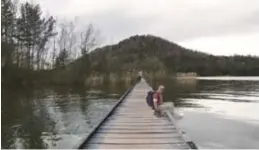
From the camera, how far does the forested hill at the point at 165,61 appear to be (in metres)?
72.5

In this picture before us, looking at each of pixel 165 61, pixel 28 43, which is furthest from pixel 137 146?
pixel 165 61

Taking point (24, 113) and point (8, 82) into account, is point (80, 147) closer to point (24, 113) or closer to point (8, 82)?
point (24, 113)

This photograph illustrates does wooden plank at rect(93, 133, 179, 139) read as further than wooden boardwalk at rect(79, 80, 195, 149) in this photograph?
Yes

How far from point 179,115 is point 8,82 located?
2523cm

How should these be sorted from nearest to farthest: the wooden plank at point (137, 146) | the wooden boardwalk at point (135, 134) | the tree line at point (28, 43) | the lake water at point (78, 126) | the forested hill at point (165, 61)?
the wooden plank at point (137, 146) → the wooden boardwalk at point (135, 134) → the lake water at point (78, 126) → the tree line at point (28, 43) → the forested hill at point (165, 61)

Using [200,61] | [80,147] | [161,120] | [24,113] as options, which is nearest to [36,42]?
[24,113]

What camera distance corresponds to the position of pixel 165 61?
116750mm

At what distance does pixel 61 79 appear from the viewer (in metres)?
52.0

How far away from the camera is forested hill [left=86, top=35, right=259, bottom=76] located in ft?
238

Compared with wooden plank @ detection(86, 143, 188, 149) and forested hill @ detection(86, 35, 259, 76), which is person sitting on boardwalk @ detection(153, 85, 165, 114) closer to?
wooden plank @ detection(86, 143, 188, 149)

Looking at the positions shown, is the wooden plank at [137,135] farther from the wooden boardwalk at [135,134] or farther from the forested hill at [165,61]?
the forested hill at [165,61]

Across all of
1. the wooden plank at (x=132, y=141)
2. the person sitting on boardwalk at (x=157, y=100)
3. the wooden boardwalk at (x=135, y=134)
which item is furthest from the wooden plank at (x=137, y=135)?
the person sitting on boardwalk at (x=157, y=100)

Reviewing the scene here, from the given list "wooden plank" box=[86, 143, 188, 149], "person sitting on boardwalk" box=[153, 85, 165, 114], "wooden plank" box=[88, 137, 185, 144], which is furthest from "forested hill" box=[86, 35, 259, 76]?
"wooden plank" box=[86, 143, 188, 149]

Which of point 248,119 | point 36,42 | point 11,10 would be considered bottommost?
point 248,119
